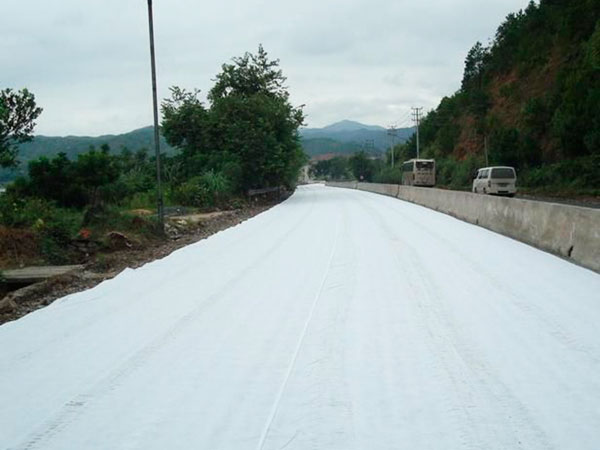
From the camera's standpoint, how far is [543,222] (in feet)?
40.2

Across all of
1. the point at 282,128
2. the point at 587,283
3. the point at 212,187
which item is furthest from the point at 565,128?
the point at 587,283

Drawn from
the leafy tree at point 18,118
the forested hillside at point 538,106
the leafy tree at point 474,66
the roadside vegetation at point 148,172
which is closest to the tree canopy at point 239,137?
the roadside vegetation at point 148,172

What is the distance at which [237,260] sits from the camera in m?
11.7

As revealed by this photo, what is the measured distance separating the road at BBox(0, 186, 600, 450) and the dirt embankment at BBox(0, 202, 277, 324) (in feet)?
2.37

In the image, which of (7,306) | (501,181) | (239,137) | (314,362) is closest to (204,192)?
(239,137)

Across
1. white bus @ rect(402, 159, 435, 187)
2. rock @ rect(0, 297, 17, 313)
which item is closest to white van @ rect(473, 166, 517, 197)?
white bus @ rect(402, 159, 435, 187)

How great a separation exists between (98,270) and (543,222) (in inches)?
388

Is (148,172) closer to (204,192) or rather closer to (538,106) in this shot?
(204,192)

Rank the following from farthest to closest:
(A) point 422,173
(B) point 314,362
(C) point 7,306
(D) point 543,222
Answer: (A) point 422,173, (D) point 543,222, (C) point 7,306, (B) point 314,362

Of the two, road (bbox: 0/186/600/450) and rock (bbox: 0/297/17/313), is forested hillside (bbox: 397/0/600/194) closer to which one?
road (bbox: 0/186/600/450)

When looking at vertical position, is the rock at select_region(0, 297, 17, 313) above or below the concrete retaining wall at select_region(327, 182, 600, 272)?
below

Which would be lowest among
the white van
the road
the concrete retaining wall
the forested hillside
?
the road

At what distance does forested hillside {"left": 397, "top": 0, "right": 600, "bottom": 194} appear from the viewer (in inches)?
1515

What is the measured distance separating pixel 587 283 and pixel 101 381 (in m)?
7.20
